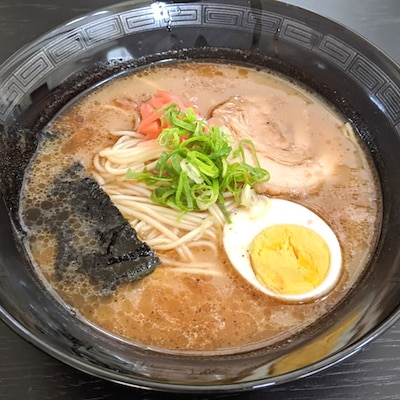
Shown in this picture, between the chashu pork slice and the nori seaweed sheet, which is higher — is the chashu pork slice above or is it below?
above

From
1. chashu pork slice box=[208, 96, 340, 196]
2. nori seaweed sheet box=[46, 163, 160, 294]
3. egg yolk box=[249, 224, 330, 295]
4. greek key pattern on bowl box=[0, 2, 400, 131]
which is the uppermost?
greek key pattern on bowl box=[0, 2, 400, 131]

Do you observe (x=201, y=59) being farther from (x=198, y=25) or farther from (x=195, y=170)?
(x=195, y=170)

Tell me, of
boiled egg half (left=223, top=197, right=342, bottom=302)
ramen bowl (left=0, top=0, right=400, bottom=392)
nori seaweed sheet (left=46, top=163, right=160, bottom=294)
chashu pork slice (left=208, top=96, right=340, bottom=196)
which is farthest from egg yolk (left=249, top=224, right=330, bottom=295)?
nori seaweed sheet (left=46, top=163, right=160, bottom=294)

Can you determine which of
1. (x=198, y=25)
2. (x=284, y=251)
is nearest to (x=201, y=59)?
(x=198, y=25)

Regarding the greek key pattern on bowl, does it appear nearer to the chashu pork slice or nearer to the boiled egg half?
the chashu pork slice

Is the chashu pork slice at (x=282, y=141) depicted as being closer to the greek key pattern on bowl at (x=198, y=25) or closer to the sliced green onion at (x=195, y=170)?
the sliced green onion at (x=195, y=170)

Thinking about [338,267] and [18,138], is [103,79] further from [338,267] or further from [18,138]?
[338,267]

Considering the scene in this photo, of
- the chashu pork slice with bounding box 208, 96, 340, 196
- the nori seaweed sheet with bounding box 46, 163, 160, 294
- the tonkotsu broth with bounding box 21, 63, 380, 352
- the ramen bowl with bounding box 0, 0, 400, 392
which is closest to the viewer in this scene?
the ramen bowl with bounding box 0, 0, 400, 392
